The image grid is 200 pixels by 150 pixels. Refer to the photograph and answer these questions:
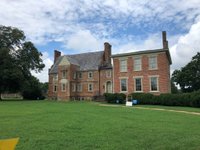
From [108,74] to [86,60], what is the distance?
7.20 meters

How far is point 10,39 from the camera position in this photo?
45.7m

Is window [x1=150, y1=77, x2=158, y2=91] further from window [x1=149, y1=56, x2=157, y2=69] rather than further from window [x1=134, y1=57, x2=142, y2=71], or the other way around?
window [x1=134, y1=57, x2=142, y2=71]

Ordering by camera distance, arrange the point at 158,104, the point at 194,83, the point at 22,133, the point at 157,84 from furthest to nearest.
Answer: the point at 194,83 < the point at 157,84 < the point at 158,104 < the point at 22,133

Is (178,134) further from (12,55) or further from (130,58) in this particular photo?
(12,55)

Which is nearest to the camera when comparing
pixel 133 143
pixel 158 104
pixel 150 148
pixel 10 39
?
pixel 150 148

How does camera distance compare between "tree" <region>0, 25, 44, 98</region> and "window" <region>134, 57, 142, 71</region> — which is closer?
"window" <region>134, 57, 142, 71</region>

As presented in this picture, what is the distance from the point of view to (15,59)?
46688 mm

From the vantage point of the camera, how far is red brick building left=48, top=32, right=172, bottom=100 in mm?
37094

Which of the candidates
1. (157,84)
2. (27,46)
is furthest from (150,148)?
(27,46)

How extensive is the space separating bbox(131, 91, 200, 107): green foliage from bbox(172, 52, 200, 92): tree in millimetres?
36797

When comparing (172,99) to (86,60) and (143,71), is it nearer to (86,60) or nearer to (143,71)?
(143,71)

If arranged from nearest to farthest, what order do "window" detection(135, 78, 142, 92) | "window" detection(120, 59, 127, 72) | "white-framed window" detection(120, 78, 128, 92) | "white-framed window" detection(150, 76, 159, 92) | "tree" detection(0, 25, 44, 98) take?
"white-framed window" detection(150, 76, 159, 92) < "window" detection(135, 78, 142, 92) < "white-framed window" detection(120, 78, 128, 92) < "window" detection(120, 59, 127, 72) < "tree" detection(0, 25, 44, 98)

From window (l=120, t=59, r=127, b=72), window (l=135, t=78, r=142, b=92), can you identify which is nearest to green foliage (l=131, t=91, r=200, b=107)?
window (l=135, t=78, r=142, b=92)

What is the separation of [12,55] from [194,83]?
44953 millimetres
